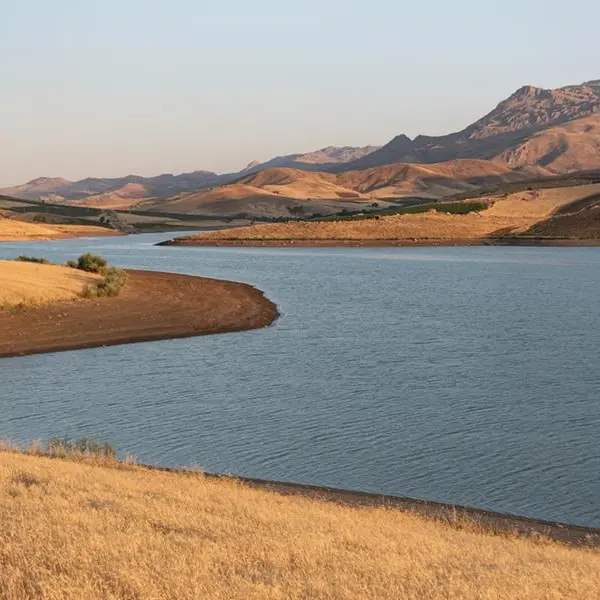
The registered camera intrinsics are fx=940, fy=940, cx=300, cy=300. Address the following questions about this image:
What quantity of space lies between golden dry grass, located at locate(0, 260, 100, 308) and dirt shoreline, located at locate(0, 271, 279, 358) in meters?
0.92

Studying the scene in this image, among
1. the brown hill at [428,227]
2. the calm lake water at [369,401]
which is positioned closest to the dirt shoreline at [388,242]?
the brown hill at [428,227]

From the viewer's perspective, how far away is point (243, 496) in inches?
564

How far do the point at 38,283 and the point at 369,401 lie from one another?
27581mm

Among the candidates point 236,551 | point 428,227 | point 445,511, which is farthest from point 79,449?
point 428,227

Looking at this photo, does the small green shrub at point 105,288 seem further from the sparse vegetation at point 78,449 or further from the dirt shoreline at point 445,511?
the dirt shoreline at point 445,511

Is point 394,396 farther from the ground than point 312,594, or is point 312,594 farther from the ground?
point 312,594

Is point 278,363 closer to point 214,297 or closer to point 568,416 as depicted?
point 568,416

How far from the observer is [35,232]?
155 meters

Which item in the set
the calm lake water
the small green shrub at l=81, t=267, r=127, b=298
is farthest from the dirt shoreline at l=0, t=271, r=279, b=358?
the calm lake water

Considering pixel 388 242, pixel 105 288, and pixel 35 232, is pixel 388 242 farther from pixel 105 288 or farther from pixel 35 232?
pixel 105 288

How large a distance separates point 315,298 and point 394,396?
29.7 meters

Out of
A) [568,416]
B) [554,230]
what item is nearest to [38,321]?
[568,416]

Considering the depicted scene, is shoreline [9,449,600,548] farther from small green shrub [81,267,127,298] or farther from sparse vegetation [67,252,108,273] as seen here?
sparse vegetation [67,252,108,273]

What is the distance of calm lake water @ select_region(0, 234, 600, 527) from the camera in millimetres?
18250
